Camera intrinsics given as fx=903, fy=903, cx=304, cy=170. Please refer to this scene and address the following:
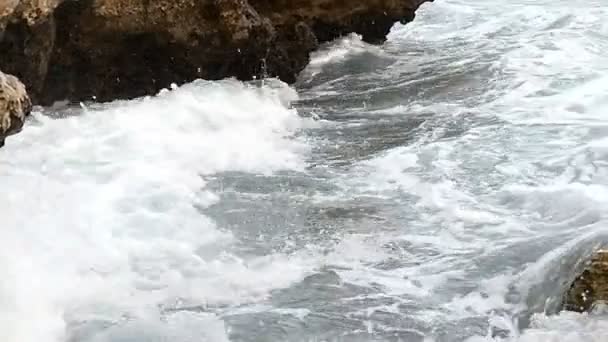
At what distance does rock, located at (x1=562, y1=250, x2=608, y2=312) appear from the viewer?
15.9ft

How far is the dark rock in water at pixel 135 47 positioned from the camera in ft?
27.9

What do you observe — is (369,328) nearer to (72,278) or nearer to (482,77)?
(72,278)

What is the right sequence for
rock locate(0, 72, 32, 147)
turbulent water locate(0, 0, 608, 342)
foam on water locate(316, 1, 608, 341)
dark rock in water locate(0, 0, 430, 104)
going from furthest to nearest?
dark rock in water locate(0, 0, 430, 104) < foam on water locate(316, 1, 608, 341) < turbulent water locate(0, 0, 608, 342) < rock locate(0, 72, 32, 147)

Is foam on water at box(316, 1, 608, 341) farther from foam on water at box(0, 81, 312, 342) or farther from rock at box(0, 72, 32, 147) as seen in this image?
rock at box(0, 72, 32, 147)

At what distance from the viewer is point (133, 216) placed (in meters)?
6.63

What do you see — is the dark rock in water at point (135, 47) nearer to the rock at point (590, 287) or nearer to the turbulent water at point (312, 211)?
the turbulent water at point (312, 211)

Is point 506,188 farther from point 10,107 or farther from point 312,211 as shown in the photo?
point 10,107

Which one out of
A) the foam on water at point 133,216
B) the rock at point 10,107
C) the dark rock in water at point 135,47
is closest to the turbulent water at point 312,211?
the foam on water at point 133,216

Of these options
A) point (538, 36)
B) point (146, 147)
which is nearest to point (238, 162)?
point (146, 147)

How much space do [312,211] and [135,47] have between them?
3602mm

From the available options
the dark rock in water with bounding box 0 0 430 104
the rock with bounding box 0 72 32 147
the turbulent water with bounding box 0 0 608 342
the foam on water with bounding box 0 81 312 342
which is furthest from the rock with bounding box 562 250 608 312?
the dark rock in water with bounding box 0 0 430 104

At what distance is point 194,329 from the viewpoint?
508cm

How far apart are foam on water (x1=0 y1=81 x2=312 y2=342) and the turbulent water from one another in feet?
0.06

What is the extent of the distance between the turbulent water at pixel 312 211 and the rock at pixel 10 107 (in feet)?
3.51
